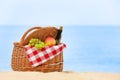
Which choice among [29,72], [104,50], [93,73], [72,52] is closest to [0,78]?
[29,72]

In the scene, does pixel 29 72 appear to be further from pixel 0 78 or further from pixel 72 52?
pixel 72 52

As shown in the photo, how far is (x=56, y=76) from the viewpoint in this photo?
13.3 feet

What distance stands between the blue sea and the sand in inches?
67.3

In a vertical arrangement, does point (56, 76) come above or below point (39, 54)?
below

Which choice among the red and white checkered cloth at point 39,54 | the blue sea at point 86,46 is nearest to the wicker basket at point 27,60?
the red and white checkered cloth at point 39,54

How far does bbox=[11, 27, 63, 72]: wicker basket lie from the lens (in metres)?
4.35

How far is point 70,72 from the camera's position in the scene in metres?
4.35

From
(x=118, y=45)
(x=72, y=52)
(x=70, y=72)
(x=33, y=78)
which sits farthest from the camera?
(x=118, y=45)

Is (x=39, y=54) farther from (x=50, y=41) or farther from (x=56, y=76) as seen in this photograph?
(x=56, y=76)

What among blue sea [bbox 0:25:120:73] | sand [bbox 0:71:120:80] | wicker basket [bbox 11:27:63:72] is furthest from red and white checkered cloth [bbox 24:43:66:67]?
blue sea [bbox 0:25:120:73]

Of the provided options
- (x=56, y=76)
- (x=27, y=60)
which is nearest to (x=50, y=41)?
(x=27, y=60)

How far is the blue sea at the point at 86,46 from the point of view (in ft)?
20.7

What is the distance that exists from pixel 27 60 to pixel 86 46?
8.89 ft

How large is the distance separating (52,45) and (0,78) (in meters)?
0.64
